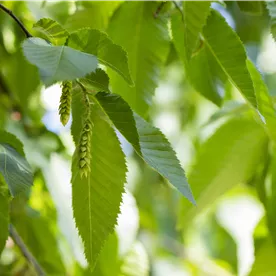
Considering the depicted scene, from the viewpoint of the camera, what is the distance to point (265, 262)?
789mm

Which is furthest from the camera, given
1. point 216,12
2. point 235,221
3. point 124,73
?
point 235,221

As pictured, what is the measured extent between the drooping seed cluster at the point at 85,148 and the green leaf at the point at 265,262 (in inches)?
15.7

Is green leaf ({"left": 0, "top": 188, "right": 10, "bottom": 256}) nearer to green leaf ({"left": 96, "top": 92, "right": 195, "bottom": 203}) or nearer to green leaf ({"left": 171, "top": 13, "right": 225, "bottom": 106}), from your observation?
green leaf ({"left": 96, "top": 92, "right": 195, "bottom": 203})

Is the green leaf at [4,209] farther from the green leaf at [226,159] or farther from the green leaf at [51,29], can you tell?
the green leaf at [226,159]

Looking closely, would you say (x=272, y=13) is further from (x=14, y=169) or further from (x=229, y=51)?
(x=14, y=169)

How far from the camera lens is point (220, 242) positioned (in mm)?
1455

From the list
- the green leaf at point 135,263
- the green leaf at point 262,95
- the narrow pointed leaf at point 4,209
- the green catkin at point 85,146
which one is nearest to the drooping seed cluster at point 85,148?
the green catkin at point 85,146

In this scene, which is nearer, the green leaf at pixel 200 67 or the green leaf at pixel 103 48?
the green leaf at pixel 103 48

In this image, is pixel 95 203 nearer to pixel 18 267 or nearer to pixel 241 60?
pixel 241 60

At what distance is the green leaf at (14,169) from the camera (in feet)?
1.59

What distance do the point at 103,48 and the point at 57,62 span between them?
0.09 m

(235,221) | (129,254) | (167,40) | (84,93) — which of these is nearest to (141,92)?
(167,40)

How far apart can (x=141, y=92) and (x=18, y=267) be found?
45cm

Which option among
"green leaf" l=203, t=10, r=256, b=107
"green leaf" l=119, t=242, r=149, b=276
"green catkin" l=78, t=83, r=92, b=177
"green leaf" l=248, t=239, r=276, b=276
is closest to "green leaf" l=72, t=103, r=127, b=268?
"green catkin" l=78, t=83, r=92, b=177
